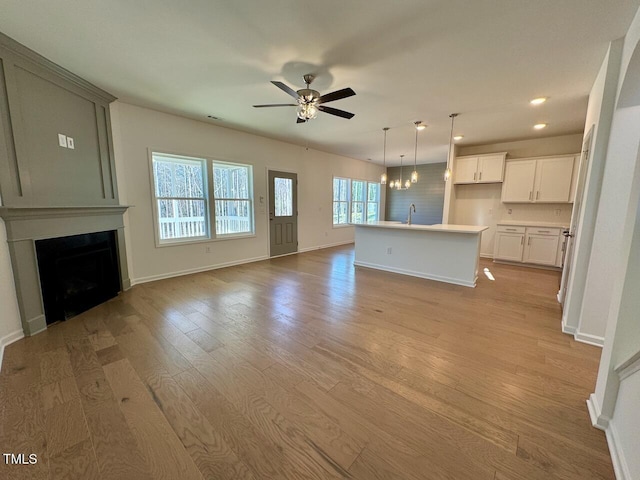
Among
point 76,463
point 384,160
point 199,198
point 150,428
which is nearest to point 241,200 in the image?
point 199,198

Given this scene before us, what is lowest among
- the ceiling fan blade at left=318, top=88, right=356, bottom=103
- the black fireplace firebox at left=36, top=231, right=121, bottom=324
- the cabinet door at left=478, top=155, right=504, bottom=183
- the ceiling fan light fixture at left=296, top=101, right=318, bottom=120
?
the black fireplace firebox at left=36, top=231, right=121, bottom=324

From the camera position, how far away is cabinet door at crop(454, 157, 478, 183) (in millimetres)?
5759

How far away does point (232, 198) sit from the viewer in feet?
17.3

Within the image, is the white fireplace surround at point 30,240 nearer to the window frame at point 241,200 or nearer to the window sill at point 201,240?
the window sill at point 201,240

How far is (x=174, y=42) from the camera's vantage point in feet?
7.60

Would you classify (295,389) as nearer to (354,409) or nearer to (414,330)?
(354,409)

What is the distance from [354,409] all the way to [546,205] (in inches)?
241

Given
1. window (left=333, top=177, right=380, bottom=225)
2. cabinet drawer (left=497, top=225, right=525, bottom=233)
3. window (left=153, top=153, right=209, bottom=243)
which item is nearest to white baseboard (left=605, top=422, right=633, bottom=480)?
cabinet drawer (left=497, top=225, right=525, bottom=233)

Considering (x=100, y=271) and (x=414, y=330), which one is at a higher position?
(x=100, y=271)

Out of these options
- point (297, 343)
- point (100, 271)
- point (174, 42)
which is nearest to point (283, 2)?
point (174, 42)

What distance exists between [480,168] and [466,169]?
280 mm

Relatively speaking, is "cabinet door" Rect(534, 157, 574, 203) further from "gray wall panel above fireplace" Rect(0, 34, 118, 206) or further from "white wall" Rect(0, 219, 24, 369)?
"white wall" Rect(0, 219, 24, 369)

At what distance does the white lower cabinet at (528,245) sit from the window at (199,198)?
5462 mm

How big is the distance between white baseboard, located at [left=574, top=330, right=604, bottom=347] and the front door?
5.21 meters
